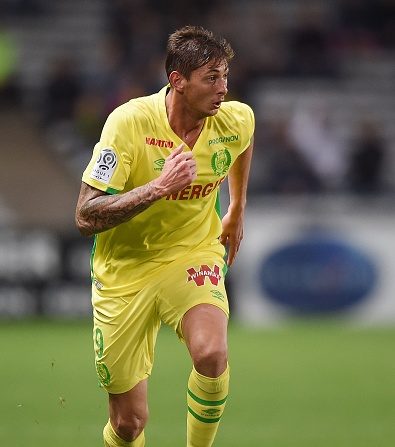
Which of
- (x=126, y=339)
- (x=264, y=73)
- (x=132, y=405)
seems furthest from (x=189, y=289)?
(x=264, y=73)

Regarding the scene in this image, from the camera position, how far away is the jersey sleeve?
6.09 meters

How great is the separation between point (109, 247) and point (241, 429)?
7.79 feet

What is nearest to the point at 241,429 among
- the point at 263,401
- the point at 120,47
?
the point at 263,401

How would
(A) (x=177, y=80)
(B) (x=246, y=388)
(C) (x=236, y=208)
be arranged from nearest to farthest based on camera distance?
(A) (x=177, y=80), (C) (x=236, y=208), (B) (x=246, y=388)

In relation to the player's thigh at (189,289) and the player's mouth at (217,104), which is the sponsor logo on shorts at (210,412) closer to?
the player's thigh at (189,289)

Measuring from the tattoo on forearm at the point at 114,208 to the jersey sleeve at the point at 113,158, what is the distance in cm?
10

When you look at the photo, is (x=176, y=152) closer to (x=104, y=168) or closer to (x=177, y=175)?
(x=177, y=175)

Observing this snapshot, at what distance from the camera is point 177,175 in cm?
581

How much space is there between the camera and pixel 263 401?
9812mm

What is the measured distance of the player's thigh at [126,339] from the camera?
648cm

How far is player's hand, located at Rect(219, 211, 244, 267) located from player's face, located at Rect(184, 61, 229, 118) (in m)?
1.01

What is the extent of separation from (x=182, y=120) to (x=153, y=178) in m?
0.36

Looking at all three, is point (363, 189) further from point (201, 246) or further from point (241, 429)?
point (201, 246)

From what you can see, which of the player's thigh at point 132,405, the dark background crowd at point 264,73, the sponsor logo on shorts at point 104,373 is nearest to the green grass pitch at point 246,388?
the sponsor logo on shorts at point 104,373
